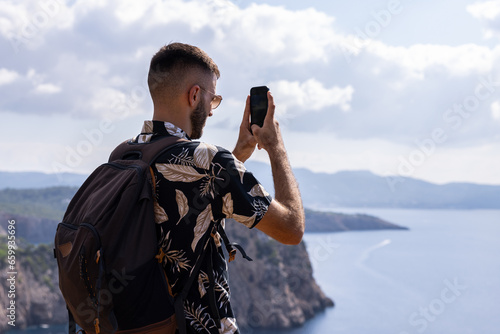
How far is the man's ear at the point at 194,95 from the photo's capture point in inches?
60.1

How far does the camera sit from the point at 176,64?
1553mm

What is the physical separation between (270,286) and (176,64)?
60387 millimetres

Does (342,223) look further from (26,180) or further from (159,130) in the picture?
(159,130)

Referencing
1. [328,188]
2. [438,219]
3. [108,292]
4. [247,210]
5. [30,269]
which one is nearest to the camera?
[108,292]

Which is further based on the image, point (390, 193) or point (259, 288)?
point (390, 193)

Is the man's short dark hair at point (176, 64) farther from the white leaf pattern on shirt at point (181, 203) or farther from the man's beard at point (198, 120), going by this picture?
the white leaf pattern on shirt at point (181, 203)

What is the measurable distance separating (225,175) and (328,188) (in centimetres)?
13185

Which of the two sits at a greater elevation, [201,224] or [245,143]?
[245,143]

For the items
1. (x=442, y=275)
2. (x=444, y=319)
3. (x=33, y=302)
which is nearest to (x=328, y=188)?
(x=442, y=275)

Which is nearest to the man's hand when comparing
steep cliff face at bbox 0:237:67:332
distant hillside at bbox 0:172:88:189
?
steep cliff face at bbox 0:237:67:332

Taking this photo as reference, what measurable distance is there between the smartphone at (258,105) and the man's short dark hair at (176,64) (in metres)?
0.20

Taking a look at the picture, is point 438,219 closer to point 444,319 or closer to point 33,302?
point 444,319

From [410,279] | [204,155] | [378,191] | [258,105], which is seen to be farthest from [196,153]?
[378,191]

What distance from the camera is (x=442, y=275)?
73000 millimetres
